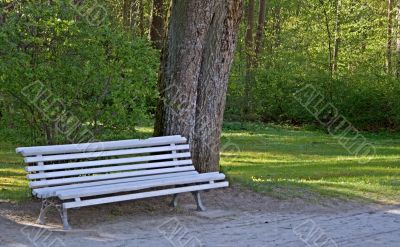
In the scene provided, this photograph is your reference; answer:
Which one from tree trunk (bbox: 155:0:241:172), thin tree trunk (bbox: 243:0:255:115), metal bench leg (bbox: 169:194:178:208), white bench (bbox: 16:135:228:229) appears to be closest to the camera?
white bench (bbox: 16:135:228:229)

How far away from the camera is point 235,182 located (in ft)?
32.9

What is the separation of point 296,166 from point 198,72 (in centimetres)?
664

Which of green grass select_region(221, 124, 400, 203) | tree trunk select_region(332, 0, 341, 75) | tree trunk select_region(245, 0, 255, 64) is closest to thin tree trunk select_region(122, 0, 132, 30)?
tree trunk select_region(245, 0, 255, 64)

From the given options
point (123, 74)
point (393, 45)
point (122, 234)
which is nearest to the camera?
point (122, 234)

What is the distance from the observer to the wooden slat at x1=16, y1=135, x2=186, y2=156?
7.46 metres

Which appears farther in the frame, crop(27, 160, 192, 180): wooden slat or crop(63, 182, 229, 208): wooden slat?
crop(27, 160, 192, 180): wooden slat

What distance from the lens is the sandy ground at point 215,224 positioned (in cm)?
684

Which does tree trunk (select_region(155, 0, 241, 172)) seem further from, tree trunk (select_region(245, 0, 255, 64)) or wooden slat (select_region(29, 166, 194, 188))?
tree trunk (select_region(245, 0, 255, 64))

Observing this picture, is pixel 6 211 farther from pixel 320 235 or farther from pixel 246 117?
pixel 246 117

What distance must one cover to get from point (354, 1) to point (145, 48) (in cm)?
2288

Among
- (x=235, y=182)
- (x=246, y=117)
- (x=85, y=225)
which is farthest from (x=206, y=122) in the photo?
(x=246, y=117)

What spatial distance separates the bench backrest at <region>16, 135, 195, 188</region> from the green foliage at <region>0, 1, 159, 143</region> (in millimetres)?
462

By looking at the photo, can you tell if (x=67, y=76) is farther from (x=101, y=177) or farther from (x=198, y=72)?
(x=198, y=72)

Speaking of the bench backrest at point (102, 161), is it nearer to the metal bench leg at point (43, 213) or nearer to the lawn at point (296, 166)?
the metal bench leg at point (43, 213)
